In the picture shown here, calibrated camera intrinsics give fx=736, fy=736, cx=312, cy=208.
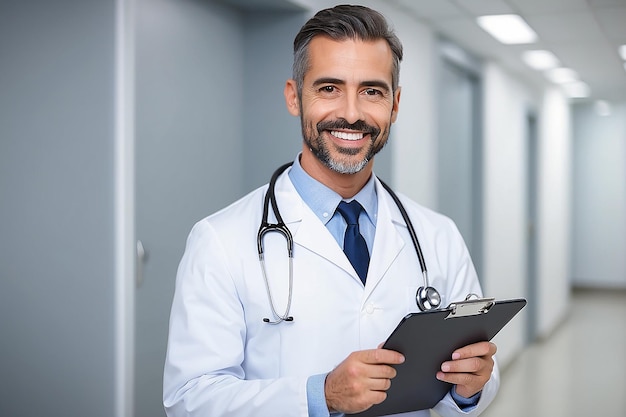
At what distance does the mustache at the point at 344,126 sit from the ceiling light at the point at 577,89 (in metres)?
5.72

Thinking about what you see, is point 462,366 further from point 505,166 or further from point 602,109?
point 602,109

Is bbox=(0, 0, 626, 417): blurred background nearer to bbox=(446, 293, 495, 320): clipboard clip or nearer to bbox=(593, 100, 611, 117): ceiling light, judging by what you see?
bbox=(446, 293, 495, 320): clipboard clip

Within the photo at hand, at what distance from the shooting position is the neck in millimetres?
1424

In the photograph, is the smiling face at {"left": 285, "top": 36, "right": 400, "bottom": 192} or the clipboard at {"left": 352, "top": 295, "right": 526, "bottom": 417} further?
the smiling face at {"left": 285, "top": 36, "right": 400, "bottom": 192}

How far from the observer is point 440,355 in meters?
1.23

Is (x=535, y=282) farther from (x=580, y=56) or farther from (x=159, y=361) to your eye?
(x=159, y=361)

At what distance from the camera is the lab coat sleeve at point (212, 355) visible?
121cm

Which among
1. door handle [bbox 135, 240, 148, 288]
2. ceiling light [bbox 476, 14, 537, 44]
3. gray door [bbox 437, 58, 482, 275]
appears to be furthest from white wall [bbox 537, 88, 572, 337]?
door handle [bbox 135, 240, 148, 288]

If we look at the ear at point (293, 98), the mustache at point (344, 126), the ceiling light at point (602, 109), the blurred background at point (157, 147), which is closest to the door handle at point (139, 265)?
the blurred background at point (157, 147)

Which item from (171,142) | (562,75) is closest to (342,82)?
(171,142)

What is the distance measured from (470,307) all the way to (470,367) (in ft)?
0.46

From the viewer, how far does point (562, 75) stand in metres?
6.09

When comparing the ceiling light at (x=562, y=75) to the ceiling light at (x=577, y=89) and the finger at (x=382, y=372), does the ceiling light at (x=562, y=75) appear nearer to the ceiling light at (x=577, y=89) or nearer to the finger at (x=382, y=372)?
the ceiling light at (x=577, y=89)

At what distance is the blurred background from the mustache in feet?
3.19
